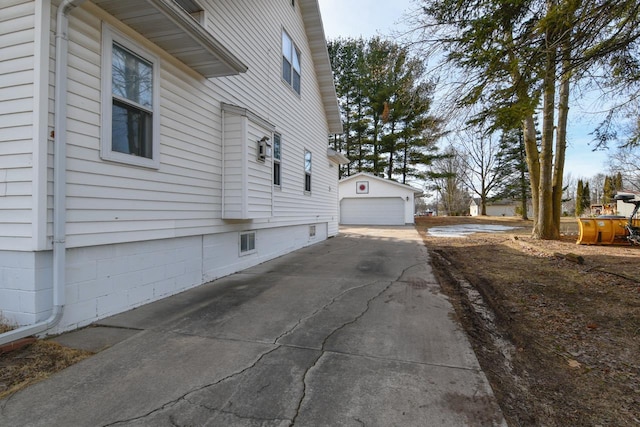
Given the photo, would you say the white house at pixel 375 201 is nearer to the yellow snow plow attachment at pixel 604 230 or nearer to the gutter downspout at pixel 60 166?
the yellow snow plow attachment at pixel 604 230

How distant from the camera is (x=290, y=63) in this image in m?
9.23

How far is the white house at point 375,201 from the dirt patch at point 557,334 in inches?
644

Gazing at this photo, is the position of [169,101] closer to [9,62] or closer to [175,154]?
[175,154]

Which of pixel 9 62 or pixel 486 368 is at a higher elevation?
pixel 9 62

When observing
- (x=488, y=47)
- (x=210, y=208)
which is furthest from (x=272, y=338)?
(x=488, y=47)

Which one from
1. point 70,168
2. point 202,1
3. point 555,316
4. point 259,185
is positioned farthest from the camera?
point 259,185

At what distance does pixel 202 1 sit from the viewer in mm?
5195

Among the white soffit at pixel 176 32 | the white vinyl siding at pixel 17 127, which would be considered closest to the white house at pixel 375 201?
the white soffit at pixel 176 32

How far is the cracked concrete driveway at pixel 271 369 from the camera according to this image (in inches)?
78.8

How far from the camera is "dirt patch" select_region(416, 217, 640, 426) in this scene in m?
2.19

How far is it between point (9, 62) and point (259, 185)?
3914 millimetres

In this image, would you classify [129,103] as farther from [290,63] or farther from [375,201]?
[375,201]

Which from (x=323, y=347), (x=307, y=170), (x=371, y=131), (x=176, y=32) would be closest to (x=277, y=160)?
(x=307, y=170)

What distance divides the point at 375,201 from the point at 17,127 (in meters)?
21.9
